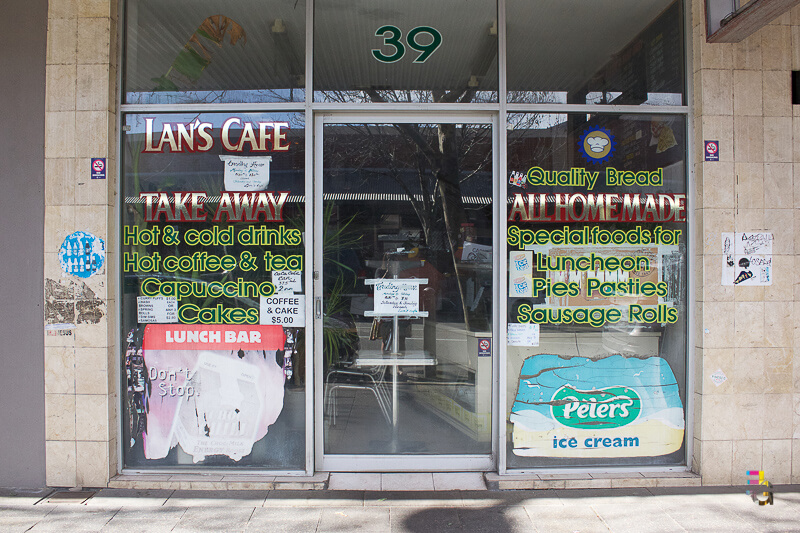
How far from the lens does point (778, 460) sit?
147 inches

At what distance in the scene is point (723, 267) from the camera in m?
3.71

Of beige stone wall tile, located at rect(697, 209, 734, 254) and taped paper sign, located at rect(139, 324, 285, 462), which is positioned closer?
beige stone wall tile, located at rect(697, 209, 734, 254)

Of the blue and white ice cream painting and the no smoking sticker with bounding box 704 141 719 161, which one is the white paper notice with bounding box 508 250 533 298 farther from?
the no smoking sticker with bounding box 704 141 719 161

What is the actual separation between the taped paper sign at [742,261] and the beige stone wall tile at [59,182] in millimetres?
4789

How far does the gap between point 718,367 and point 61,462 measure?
483cm

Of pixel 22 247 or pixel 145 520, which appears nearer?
pixel 145 520

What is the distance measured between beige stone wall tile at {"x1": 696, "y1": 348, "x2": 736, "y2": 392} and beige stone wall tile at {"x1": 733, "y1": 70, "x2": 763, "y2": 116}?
69.4 inches

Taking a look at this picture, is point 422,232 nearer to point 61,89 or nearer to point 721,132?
point 721,132

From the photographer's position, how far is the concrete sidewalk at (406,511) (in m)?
3.19

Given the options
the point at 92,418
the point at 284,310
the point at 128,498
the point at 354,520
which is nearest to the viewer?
the point at 354,520

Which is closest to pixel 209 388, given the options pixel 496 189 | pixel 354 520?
pixel 354 520

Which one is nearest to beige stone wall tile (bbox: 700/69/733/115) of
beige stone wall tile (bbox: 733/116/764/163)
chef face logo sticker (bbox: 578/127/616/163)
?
beige stone wall tile (bbox: 733/116/764/163)

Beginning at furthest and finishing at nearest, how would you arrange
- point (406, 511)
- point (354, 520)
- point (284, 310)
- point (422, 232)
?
point (422, 232) → point (284, 310) → point (406, 511) → point (354, 520)

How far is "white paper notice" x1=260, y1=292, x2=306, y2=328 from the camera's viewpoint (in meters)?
3.86
